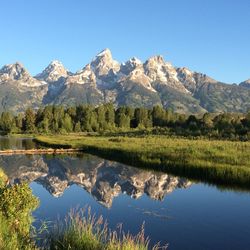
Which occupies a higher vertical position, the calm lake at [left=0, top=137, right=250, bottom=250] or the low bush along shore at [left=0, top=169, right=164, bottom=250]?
the low bush along shore at [left=0, top=169, right=164, bottom=250]

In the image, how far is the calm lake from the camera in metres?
29.5

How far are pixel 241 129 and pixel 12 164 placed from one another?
2390 inches

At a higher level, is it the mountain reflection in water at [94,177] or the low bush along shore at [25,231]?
the low bush along shore at [25,231]

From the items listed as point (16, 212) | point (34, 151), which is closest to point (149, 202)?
point (16, 212)

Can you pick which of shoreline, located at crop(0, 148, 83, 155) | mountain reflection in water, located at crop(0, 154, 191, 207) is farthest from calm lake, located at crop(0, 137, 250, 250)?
shoreline, located at crop(0, 148, 83, 155)

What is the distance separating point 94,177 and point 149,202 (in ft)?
57.3

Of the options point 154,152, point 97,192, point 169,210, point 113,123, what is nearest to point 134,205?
point 169,210

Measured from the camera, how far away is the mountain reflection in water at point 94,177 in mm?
46969

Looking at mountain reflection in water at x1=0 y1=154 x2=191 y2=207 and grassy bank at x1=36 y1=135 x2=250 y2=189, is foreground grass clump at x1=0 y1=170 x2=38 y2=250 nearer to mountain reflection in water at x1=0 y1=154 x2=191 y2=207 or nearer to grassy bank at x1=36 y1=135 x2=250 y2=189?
mountain reflection in water at x1=0 y1=154 x2=191 y2=207

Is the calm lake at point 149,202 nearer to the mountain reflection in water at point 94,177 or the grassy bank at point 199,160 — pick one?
the mountain reflection in water at point 94,177

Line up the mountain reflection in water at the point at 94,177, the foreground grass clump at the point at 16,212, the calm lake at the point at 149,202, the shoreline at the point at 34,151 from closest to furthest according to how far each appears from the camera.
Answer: the foreground grass clump at the point at 16,212 → the calm lake at the point at 149,202 → the mountain reflection in water at the point at 94,177 → the shoreline at the point at 34,151

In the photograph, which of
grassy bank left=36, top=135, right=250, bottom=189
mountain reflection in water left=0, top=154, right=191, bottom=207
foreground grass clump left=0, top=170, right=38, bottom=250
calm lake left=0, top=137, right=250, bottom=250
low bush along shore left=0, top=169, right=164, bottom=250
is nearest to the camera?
low bush along shore left=0, top=169, right=164, bottom=250

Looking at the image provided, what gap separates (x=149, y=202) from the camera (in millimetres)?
40875

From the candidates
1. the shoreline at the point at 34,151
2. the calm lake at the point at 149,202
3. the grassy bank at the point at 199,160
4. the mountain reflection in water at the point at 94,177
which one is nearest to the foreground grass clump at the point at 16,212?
the calm lake at the point at 149,202
